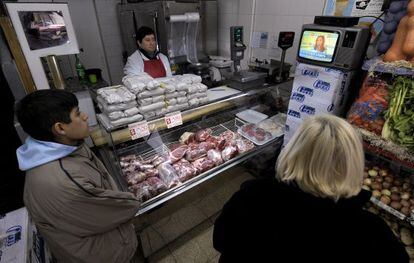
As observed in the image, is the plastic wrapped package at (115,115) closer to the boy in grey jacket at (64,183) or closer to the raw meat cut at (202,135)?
the boy in grey jacket at (64,183)

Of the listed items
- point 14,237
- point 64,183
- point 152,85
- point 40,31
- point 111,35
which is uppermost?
point 40,31

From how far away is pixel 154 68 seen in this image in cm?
354

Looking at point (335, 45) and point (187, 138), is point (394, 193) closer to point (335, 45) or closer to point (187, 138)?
point (335, 45)

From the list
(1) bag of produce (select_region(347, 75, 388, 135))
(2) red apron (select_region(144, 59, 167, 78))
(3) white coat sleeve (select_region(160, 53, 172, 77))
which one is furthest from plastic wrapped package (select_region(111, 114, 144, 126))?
(3) white coat sleeve (select_region(160, 53, 172, 77))

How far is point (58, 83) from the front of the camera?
3.13 m

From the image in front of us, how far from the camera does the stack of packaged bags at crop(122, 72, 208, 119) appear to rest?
1.69 meters

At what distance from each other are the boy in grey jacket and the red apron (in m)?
2.35

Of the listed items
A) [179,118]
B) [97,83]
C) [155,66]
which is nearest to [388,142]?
[179,118]

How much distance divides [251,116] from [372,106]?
1.34 m

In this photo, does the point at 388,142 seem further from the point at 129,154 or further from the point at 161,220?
the point at 129,154

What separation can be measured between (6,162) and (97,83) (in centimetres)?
174

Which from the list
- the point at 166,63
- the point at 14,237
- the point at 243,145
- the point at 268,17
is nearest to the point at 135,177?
the point at 14,237

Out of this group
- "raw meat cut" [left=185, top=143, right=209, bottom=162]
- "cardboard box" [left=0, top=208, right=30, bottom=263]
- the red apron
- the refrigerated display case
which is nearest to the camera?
"cardboard box" [left=0, top=208, right=30, bottom=263]

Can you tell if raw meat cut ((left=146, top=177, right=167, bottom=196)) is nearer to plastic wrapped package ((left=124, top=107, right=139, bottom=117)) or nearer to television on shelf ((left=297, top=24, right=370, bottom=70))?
plastic wrapped package ((left=124, top=107, right=139, bottom=117))
